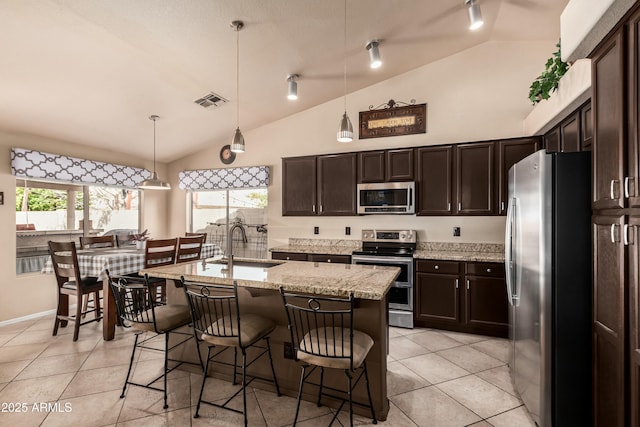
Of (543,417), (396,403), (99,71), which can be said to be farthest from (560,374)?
(99,71)

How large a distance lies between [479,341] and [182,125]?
4.67 meters

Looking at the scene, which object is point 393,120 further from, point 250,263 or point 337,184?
point 250,263

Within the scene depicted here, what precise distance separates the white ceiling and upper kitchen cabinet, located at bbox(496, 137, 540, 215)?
1224mm

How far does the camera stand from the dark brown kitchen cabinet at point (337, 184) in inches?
174

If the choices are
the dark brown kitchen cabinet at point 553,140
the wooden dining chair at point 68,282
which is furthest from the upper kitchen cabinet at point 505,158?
the wooden dining chair at point 68,282

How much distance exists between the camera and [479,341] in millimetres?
3408

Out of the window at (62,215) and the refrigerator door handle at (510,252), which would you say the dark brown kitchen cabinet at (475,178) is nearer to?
the refrigerator door handle at (510,252)

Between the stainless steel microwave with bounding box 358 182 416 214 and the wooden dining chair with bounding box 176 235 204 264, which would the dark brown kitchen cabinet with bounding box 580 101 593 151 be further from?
the wooden dining chair with bounding box 176 235 204 264

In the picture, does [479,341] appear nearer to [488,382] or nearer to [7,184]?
[488,382]

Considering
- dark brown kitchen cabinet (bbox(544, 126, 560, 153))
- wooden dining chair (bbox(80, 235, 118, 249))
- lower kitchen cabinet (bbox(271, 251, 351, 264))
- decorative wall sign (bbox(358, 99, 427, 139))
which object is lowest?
lower kitchen cabinet (bbox(271, 251, 351, 264))

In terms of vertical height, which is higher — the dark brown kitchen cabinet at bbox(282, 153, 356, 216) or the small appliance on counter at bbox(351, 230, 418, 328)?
the dark brown kitchen cabinet at bbox(282, 153, 356, 216)

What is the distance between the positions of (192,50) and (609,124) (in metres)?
3.22

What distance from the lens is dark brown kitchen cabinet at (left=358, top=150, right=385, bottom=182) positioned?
426 cm

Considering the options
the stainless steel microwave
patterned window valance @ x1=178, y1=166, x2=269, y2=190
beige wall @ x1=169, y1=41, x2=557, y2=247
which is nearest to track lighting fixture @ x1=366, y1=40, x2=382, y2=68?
beige wall @ x1=169, y1=41, x2=557, y2=247
